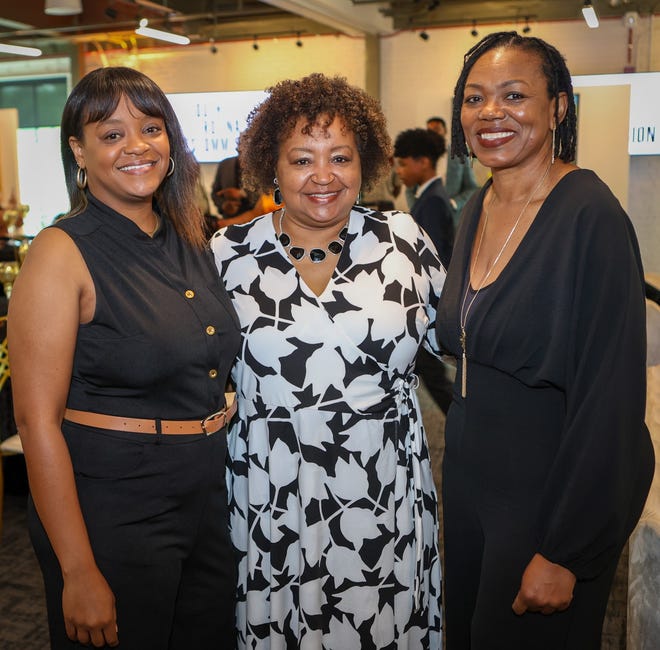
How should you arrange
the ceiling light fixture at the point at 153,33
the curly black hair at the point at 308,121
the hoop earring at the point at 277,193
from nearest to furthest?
the curly black hair at the point at 308,121 < the hoop earring at the point at 277,193 < the ceiling light fixture at the point at 153,33

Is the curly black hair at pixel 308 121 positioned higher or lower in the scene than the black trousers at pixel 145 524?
higher

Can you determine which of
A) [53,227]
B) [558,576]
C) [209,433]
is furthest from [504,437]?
[53,227]

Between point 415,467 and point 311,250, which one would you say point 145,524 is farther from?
point 311,250

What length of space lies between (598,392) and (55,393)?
1108mm

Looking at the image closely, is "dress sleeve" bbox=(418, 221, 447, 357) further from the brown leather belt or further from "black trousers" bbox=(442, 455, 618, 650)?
the brown leather belt

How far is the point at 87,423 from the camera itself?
1.71 m

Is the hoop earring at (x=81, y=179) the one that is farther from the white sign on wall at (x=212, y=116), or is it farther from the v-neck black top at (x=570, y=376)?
the white sign on wall at (x=212, y=116)

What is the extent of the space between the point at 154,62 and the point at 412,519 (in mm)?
11008

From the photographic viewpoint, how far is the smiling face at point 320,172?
2168 mm

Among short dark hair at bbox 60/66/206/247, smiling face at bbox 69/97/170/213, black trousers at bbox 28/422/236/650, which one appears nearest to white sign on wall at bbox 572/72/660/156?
short dark hair at bbox 60/66/206/247

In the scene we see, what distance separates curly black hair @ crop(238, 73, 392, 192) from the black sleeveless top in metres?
0.54

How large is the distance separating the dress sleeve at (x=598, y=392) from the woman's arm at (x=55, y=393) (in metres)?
0.97

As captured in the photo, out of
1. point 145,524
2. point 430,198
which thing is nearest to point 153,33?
point 430,198

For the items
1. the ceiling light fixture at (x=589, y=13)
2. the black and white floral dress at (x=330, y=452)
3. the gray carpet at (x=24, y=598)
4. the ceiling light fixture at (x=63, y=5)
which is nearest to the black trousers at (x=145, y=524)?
the black and white floral dress at (x=330, y=452)
